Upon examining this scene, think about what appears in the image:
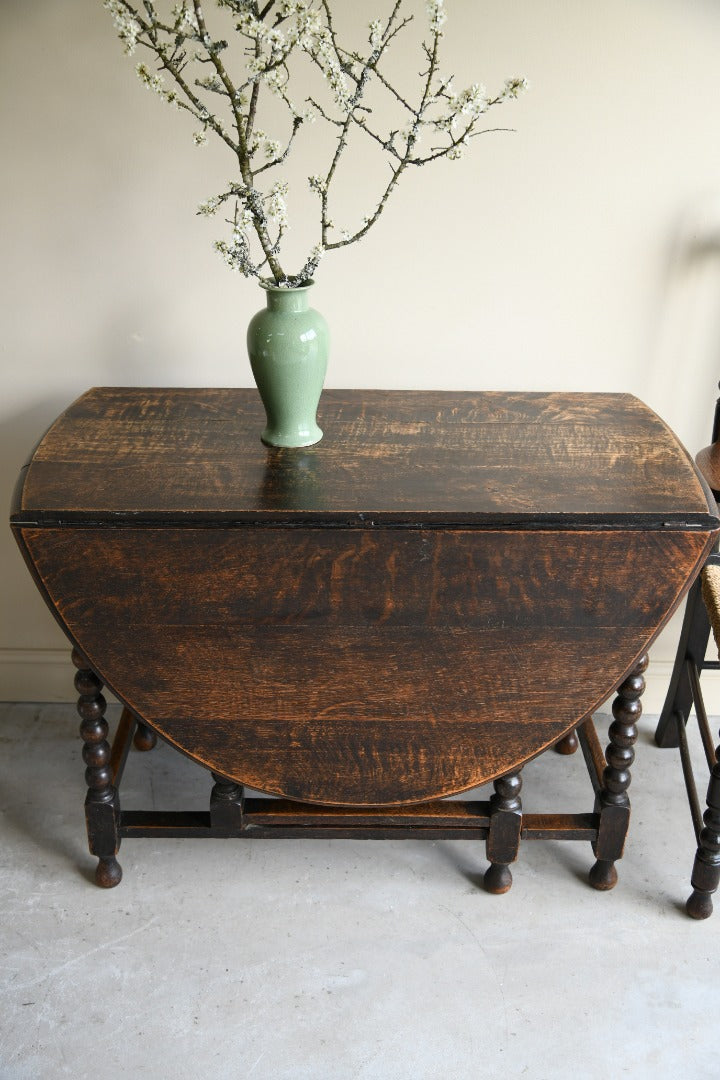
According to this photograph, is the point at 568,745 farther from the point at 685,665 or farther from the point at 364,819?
the point at 364,819

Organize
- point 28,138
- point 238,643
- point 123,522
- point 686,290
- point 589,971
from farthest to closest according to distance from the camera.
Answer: point 686,290, point 28,138, point 589,971, point 238,643, point 123,522

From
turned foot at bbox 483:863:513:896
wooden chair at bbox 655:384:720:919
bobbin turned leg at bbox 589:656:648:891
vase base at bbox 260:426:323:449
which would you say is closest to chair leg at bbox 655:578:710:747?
wooden chair at bbox 655:384:720:919

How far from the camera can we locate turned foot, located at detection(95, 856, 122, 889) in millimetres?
1874

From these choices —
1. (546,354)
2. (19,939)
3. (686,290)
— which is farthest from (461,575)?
(19,939)

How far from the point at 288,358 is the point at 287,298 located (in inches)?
3.8

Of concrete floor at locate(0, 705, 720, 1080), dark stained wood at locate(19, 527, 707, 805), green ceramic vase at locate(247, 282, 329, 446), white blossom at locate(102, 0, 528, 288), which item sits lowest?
concrete floor at locate(0, 705, 720, 1080)

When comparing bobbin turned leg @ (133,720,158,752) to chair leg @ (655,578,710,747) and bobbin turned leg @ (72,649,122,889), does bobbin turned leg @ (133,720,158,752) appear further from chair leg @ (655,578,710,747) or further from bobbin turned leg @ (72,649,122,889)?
chair leg @ (655,578,710,747)

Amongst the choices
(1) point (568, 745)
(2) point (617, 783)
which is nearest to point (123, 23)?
(2) point (617, 783)

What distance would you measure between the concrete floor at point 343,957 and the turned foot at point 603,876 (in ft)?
0.06

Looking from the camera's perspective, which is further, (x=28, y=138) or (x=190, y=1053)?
(x=28, y=138)

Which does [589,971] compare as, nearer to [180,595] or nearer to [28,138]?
[180,595]

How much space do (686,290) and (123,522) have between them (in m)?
1.21

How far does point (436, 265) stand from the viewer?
196cm

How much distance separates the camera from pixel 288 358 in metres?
1.64
